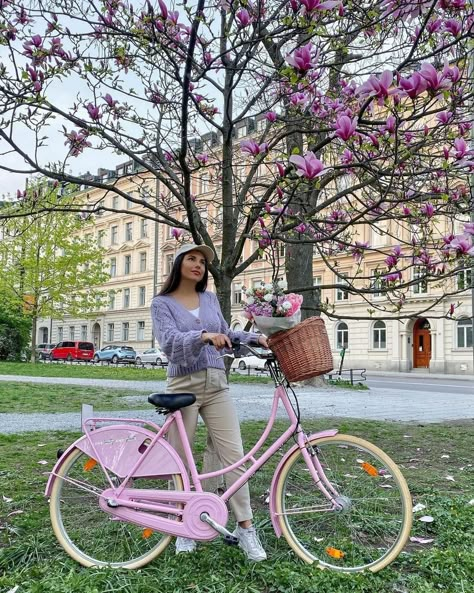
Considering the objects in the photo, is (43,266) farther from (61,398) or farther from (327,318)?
(61,398)

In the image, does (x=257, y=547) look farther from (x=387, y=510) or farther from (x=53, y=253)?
(x=53, y=253)

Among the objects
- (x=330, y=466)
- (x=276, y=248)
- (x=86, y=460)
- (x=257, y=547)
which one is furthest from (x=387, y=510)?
(x=276, y=248)

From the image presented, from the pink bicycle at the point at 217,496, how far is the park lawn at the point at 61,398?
7.63 metres

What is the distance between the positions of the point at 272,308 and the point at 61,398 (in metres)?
11.1

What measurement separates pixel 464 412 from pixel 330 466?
10007 mm

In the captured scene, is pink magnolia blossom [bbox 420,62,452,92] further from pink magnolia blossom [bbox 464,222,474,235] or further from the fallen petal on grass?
the fallen petal on grass

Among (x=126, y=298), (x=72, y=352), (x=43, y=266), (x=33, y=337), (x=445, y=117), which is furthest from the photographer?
(x=126, y=298)

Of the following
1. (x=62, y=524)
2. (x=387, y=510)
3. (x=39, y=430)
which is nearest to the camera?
(x=387, y=510)

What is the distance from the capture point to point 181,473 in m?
3.55

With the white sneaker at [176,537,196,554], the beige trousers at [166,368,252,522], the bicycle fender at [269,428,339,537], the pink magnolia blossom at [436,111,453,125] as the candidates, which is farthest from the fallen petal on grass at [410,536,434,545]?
the pink magnolia blossom at [436,111,453,125]

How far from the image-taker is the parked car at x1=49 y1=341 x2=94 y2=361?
1826 inches

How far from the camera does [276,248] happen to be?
5.45 m

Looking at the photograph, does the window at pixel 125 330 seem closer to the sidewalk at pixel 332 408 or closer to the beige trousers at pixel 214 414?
the sidewalk at pixel 332 408

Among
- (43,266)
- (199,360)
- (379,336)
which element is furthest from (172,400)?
(379,336)
